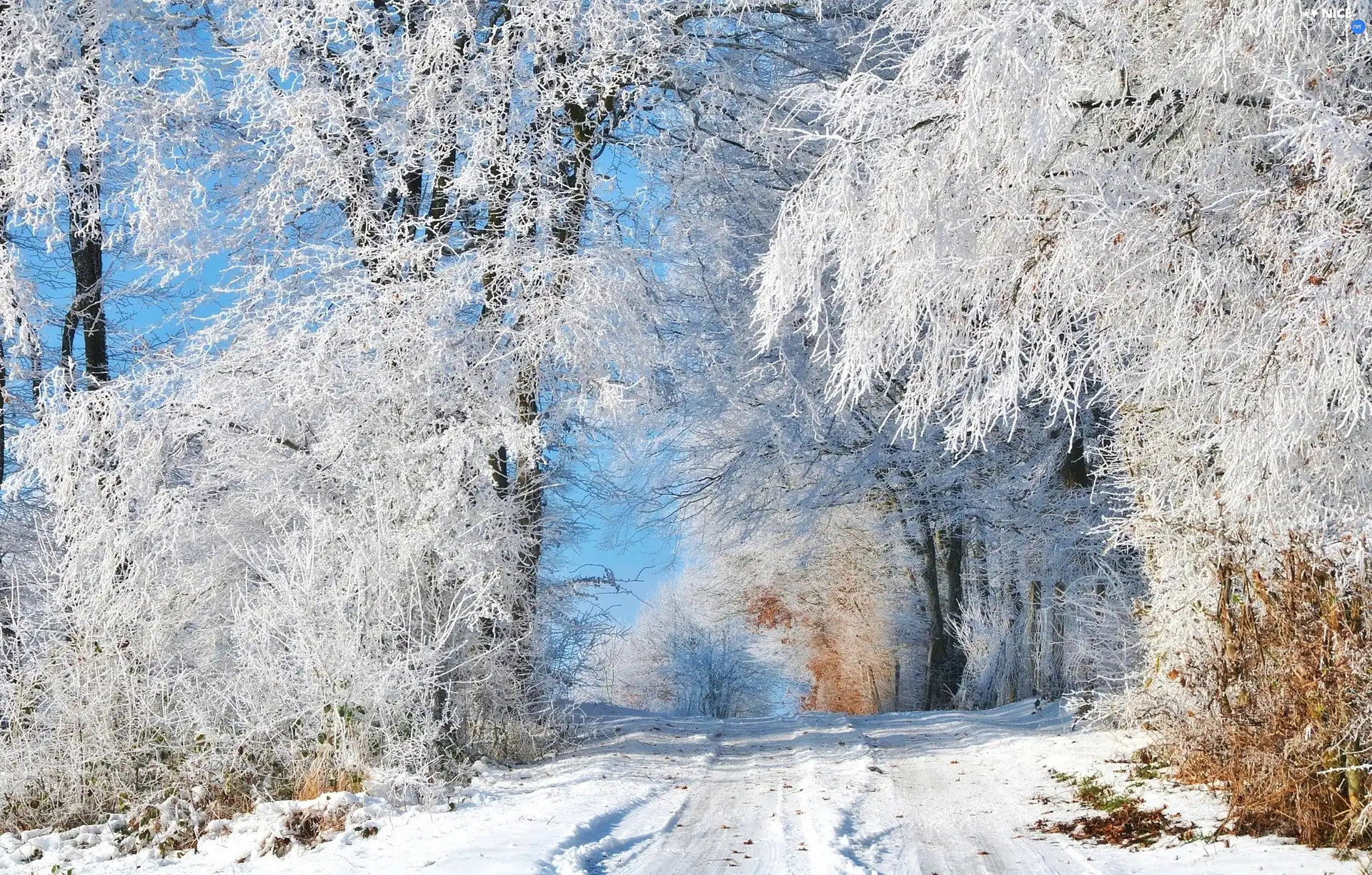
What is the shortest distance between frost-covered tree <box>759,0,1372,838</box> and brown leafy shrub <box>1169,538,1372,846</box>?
0.06 ft

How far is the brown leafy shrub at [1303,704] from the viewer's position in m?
5.39

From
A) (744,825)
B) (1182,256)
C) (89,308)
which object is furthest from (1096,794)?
(89,308)

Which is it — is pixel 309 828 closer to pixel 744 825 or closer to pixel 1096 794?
pixel 744 825

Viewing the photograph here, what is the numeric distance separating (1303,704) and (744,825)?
3.10 meters

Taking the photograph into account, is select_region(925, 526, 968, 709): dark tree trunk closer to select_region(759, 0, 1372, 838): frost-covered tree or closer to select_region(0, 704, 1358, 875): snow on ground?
select_region(0, 704, 1358, 875): snow on ground

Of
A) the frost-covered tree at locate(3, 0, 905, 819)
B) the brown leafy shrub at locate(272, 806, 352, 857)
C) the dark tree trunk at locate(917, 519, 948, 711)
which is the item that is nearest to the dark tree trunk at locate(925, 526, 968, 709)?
the dark tree trunk at locate(917, 519, 948, 711)

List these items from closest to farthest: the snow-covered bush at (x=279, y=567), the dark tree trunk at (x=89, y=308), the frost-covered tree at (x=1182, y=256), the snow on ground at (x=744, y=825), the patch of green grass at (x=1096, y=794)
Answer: the snow on ground at (x=744, y=825) < the frost-covered tree at (x=1182, y=256) < the patch of green grass at (x=1096, y=794) < the snow-covered bush at (x=279, y=567) < the dark tree trunk at (x=89, y=308)

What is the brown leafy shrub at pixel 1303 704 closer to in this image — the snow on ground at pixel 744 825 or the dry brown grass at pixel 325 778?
the snow on ground at pixel 744 825

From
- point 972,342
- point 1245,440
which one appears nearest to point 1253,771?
point 1245,440

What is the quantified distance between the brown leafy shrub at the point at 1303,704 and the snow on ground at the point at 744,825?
0.71 ft

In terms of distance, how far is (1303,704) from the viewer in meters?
5.65

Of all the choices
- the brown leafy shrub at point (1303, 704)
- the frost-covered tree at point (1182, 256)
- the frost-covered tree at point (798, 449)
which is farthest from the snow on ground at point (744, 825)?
the frost-covered tree at point (798, 449)

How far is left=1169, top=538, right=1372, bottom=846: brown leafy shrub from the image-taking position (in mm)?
5395

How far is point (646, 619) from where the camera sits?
103 feet
